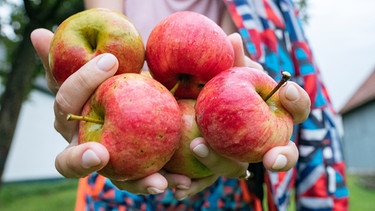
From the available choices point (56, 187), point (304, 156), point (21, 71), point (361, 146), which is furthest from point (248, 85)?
point (361, 146)

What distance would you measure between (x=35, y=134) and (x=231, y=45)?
47.5ft

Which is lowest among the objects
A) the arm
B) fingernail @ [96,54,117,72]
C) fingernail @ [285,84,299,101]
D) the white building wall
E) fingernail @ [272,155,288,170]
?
the white building wall

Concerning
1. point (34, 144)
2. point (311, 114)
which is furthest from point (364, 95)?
point (311, 114)

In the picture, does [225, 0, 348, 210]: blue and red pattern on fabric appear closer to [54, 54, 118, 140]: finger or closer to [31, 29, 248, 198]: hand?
[31, 29, 248, 198]: hand

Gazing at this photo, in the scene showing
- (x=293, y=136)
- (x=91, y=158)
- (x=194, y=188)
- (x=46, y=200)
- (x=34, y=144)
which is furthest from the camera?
(x=34, y=144)

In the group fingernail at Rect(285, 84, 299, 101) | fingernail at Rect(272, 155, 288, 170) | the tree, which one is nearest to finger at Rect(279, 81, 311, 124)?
fingernail at Rect(285, 84, 299, 101)

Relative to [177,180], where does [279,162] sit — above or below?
above

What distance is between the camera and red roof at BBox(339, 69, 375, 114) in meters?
21.5

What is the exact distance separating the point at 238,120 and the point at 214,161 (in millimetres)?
138

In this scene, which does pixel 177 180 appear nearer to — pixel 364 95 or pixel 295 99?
pixel 295 99

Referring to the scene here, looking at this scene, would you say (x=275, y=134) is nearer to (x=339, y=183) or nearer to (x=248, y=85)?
(x=248, y=85)

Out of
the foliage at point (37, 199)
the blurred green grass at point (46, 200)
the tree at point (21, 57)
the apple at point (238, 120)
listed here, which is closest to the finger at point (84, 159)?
the apple at point (238, 120)

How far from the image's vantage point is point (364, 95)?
906 inches

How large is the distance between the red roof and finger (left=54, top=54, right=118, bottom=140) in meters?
21.2
